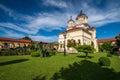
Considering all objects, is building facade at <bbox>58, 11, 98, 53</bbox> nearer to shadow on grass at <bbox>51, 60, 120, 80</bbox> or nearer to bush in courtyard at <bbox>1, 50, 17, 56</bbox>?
bush in courtyard at <bbox>1, 50, 17, 56</bbox>

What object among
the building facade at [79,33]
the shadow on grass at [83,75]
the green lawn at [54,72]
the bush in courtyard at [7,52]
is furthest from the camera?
the building facade at [79,33]

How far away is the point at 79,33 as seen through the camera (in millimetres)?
39281

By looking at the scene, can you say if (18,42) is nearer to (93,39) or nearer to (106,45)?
(93,39)

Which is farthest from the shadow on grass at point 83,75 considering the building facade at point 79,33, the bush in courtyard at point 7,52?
the building facade at point 79,33

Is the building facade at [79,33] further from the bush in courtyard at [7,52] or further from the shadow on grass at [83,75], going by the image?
the shadow on grass at [83,75]

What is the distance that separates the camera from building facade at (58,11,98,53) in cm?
3916

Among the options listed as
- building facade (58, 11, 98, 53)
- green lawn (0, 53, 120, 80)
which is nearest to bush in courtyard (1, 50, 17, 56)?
green lawn (0, 53, 120, 80)

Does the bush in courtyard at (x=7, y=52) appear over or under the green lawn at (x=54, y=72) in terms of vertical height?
over

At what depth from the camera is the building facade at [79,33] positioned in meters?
39.2

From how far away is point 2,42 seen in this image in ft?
148

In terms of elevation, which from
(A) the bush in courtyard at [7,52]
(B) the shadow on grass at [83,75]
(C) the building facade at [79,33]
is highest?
(C) the building facade at [79,33]

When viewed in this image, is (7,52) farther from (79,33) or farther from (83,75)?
(79,33)

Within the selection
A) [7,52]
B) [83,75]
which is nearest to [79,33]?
[7,52]

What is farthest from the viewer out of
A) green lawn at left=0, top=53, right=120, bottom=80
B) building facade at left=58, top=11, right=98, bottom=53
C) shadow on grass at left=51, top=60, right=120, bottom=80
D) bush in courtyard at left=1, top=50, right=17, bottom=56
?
building facade at left=58, top=11, right=98, bottom=53
